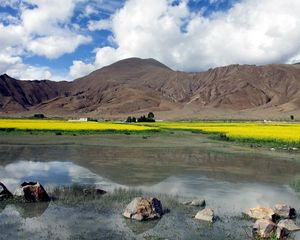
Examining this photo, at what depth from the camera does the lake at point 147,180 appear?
13.2 metres

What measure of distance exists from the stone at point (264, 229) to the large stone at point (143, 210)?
3.30 m

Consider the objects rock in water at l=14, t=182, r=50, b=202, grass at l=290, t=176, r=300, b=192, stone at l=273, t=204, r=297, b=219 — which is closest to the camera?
stone at l=273, t=204, r=297, b=219

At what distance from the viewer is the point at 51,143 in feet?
137

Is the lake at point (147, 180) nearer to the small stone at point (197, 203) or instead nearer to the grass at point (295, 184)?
the grass at point (295, 184)

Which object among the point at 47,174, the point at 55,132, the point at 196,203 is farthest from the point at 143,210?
the point at 55,132

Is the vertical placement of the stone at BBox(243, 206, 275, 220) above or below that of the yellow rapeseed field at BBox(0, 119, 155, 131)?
below

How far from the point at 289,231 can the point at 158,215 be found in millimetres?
4160

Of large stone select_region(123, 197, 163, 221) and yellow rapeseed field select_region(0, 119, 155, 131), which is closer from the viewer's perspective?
large stone select_region(123, 197, 163, 221)

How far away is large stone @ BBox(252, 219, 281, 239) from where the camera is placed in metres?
12.3

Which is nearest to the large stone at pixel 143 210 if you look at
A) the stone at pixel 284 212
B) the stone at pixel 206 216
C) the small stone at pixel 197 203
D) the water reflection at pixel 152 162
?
the stone at pixel 206 216

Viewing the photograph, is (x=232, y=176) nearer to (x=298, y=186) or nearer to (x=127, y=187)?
(x=298, y=186)

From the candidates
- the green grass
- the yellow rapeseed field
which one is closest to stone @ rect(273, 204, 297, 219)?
the green grass

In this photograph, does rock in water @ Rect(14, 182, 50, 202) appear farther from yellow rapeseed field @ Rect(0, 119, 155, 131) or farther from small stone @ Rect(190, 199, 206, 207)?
yellow rapeseed field @ Rect(0, 119, 155, 131)

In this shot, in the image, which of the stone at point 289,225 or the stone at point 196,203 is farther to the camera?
the stone at point 196,203
